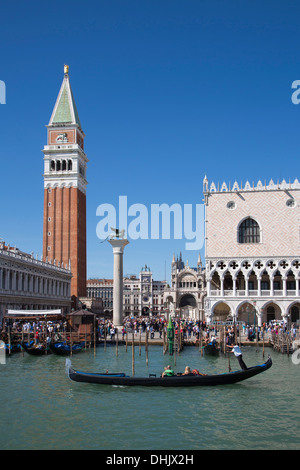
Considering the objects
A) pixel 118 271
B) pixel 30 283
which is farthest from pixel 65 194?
pixel 118 271

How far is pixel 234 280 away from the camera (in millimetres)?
36812

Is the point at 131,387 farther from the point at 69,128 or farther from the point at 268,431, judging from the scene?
the point at 69,128

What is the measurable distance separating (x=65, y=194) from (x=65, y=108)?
10.5 m

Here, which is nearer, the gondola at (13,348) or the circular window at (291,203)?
the gondola at (13,348)

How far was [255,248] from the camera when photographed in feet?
121

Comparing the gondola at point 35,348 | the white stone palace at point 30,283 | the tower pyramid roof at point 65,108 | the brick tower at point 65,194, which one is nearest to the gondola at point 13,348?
the gondola at point 35,348

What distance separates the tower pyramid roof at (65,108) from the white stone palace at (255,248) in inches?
1022

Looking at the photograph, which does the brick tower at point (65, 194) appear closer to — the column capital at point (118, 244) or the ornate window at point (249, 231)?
the column capital at point (118, 244)

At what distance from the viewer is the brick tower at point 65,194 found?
54562 millimetres

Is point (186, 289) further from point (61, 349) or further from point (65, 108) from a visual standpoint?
point (61, 349)

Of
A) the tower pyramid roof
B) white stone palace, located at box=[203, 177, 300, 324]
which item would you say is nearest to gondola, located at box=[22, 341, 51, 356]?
white stone palace, located at box=[203, 177, 300, 324]

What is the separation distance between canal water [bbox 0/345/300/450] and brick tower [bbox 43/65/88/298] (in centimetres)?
3592
